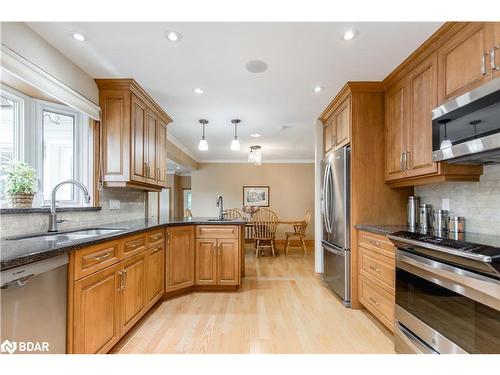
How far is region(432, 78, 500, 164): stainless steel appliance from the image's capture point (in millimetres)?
1453

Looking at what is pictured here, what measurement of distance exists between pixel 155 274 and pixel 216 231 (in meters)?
0.87

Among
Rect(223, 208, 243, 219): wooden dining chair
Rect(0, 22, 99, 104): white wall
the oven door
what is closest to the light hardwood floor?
the oven door

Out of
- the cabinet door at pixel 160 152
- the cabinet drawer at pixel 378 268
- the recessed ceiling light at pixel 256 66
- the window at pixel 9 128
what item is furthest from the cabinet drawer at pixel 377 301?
the window at pixel 9 128

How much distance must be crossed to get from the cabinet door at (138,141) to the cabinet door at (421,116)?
106 inches

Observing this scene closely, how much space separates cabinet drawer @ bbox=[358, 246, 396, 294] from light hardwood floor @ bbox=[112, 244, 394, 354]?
0.43m

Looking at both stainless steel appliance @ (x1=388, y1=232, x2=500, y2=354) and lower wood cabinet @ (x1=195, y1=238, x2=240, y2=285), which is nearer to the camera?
stainless steel appliance @ (x1=388, y1=232, x2=500, y2=354)

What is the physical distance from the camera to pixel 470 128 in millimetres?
1668

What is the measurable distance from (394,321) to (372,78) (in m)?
2.23

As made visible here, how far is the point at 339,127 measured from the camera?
315 centimetres

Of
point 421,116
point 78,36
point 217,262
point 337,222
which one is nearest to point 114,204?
point 217,262

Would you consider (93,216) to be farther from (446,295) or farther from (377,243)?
(446,295)

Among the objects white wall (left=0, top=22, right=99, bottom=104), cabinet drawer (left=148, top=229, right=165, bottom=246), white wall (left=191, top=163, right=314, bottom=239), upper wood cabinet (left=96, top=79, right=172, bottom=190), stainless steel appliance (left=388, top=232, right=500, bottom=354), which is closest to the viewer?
stainless steel appliance (left=388, top=232, right=500, bottom=354)

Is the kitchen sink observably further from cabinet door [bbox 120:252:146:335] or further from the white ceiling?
the white ceiling
